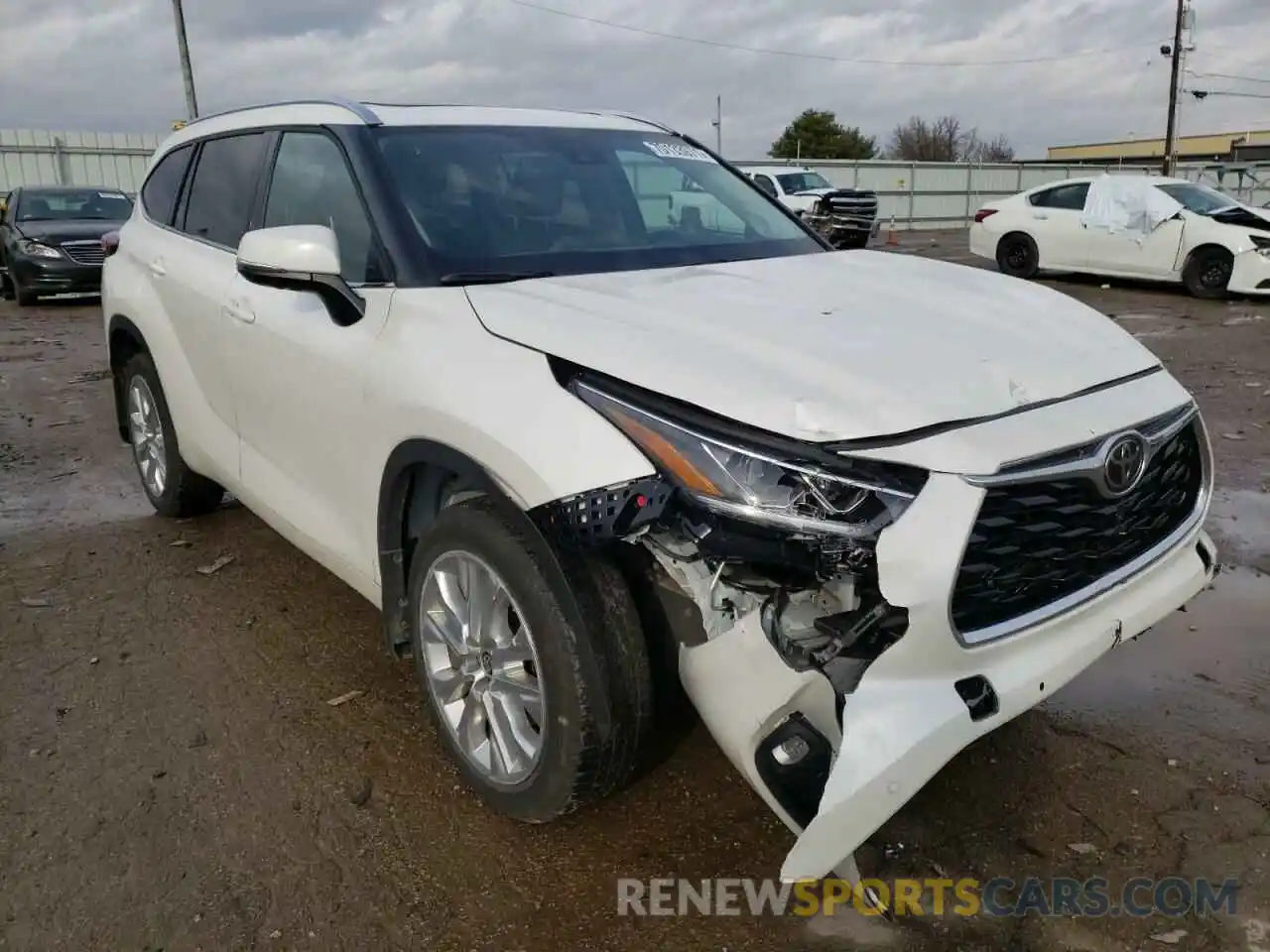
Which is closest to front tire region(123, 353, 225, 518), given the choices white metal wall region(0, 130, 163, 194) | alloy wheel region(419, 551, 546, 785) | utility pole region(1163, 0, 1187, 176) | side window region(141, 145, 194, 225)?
side window region(141, 145, 194, 225)

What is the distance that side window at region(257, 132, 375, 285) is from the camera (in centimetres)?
303

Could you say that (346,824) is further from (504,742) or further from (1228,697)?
(1228,697)

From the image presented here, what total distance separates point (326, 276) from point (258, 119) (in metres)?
1.43

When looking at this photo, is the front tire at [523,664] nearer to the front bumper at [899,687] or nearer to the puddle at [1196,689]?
the front bumper at [899,687]

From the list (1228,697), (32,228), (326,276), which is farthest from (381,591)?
(32,228)

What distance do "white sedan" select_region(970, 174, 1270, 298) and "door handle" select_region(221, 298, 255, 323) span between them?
12424 mm

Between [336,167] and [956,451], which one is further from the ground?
[336,167]

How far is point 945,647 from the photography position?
2.02 meters

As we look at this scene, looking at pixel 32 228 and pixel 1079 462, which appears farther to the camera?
pixel 32 228

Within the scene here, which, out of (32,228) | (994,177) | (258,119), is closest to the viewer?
(258,119)

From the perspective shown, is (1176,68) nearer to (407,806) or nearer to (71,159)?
(71,159)

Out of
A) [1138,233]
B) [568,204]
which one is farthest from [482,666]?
[1138,233]

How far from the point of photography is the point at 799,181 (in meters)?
21.7

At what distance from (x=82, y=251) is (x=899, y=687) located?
1499cm
